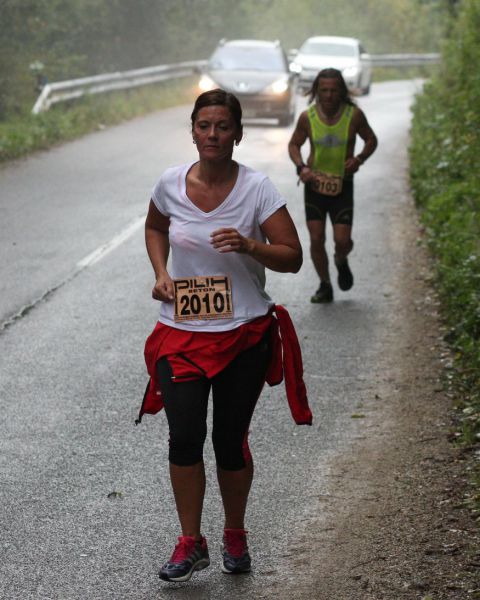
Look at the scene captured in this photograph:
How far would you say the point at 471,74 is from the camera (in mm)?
18031

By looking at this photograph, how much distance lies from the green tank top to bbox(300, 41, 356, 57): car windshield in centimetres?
2844

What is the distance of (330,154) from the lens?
34.1 ft

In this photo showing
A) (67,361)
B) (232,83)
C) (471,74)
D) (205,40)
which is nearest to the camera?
(67,361)

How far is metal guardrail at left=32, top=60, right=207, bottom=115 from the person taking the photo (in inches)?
1032

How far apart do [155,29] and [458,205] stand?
2908cm

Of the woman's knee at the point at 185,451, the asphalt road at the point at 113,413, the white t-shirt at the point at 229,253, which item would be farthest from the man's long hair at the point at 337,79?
the woman's knee at the point at 185,451

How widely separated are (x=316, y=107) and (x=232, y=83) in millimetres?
18200

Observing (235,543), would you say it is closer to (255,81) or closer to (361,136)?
(361,136)

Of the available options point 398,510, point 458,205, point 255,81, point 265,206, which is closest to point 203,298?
point 265,206

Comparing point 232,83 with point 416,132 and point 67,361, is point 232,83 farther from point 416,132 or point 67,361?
point 67,361

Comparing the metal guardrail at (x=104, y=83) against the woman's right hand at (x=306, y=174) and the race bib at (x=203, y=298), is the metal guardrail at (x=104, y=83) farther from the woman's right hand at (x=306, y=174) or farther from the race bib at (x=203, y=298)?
the race bib at (x=203, y=298)

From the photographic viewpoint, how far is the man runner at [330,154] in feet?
33.5

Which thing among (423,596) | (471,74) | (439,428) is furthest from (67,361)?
(471,74)

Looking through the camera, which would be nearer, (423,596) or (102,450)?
(423,596)
